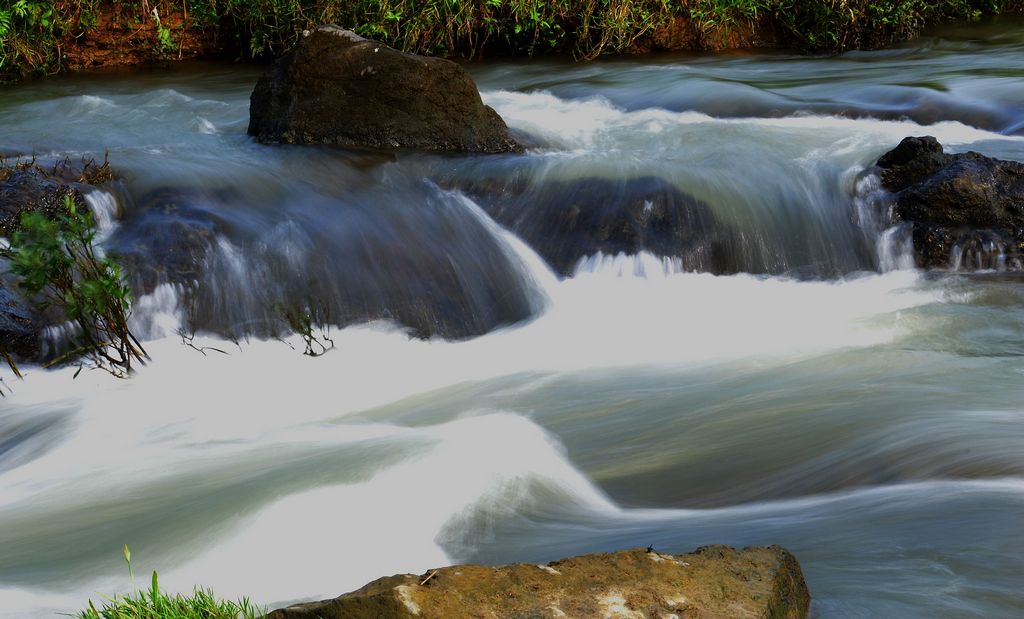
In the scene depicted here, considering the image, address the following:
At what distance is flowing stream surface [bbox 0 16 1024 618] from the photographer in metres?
3.22

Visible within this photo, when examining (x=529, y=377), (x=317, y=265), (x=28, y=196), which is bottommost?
(x=529, y=377)

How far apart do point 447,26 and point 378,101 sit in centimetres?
441

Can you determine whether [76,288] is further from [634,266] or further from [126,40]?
[126,40]

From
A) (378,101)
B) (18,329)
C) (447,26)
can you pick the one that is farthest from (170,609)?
(447,26)

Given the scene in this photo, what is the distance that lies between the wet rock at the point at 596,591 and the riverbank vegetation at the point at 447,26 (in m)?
9.69

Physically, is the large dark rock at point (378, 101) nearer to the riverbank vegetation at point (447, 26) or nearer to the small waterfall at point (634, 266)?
the small waterfall at point (634, 266)

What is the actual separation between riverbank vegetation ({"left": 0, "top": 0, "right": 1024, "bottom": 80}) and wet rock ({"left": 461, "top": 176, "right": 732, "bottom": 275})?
17.3 ft

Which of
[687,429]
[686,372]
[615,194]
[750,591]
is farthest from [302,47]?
[750,591]

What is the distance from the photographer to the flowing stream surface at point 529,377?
322 cm

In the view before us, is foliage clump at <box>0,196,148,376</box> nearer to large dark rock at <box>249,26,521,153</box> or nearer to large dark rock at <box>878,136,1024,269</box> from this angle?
large dark rock at <box>249,26,521,153</box>

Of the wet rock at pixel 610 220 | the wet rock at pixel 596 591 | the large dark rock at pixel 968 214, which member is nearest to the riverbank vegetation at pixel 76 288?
the wet rock at pixel 610 220

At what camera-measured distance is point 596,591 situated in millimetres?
2396

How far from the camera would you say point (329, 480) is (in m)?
3.71

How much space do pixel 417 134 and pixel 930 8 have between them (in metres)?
7.77
